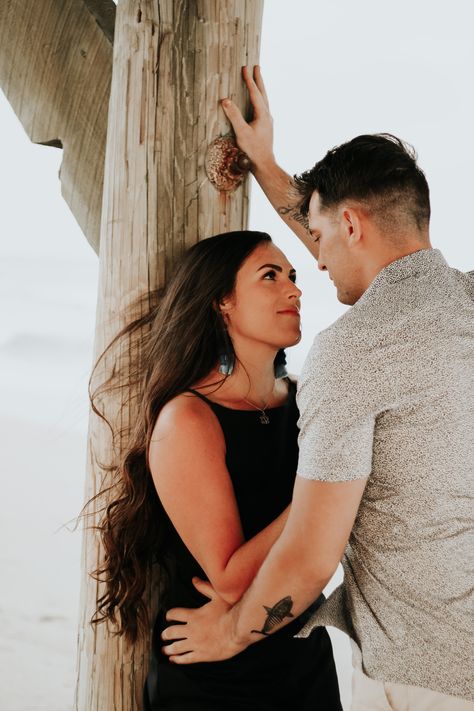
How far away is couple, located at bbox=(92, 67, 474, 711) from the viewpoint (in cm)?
155

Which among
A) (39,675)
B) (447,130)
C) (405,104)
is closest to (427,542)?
(39,675)

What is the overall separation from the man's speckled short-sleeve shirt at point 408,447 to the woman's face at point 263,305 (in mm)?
569

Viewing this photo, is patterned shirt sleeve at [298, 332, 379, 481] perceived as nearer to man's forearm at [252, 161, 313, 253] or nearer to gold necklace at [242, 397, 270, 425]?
gold necklace at [242, 397, 270, 425]

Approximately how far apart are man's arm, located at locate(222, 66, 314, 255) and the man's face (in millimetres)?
446

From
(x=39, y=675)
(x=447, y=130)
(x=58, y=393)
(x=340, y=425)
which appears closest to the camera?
(x=340, y=425)

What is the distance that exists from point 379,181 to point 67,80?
50.4 inches

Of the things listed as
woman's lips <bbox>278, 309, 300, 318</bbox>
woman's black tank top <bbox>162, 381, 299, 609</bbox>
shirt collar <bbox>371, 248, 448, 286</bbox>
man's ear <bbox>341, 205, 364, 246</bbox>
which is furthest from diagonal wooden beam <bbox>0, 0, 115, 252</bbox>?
shirt collar <bbox>371, 248, 448, 286</bbox>

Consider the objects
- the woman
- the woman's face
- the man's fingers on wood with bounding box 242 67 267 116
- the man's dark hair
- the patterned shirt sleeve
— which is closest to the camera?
the patterned shirt sleeve

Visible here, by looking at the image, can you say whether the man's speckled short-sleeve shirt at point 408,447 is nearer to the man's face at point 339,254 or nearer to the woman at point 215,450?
the man's face at point 339,254

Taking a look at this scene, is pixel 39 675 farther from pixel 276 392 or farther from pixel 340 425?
pixel 340 425

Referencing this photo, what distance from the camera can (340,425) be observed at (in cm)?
153

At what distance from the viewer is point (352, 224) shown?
5.74 feet

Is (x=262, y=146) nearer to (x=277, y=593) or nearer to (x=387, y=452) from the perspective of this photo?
(x=387, y=452)

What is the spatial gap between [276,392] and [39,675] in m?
3.70
